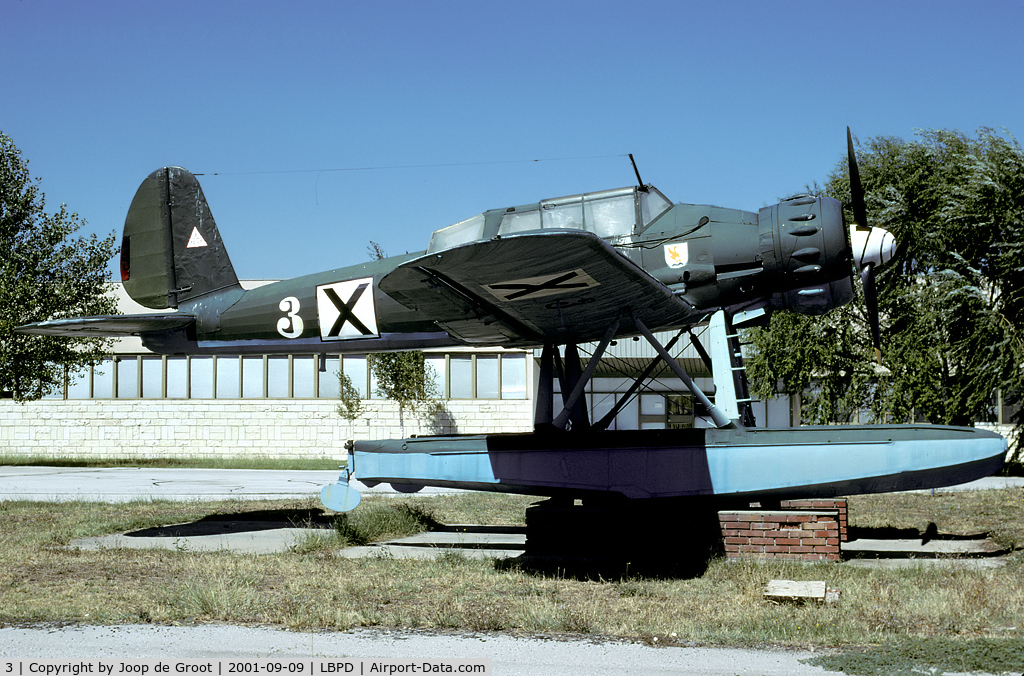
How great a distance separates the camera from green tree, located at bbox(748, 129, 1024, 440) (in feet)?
68.2

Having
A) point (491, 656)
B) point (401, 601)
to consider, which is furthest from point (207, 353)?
point (491, 656)

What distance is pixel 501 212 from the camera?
10.7m

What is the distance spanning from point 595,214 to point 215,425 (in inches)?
1018

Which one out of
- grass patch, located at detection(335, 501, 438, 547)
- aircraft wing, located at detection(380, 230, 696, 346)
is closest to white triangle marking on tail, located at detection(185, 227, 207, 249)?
grass patch, located at detection(335, 501, 438, 547)

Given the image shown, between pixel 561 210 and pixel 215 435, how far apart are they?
25646mm

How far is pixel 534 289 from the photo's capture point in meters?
8.06

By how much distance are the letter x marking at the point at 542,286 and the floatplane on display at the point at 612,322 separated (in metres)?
0.03

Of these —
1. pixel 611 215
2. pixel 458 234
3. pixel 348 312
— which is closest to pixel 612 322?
pixel 611 215

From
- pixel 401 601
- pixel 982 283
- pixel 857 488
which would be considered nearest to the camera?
pixel 401 601

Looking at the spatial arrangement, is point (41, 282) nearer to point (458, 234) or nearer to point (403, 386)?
point (403, 386)

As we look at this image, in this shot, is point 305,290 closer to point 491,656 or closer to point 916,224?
point 491,656

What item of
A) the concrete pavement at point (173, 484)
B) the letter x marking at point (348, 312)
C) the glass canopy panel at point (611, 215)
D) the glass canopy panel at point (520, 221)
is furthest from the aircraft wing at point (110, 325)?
the glass canopy panel at point (611, 215)

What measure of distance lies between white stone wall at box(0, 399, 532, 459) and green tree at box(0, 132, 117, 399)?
189 centimetres

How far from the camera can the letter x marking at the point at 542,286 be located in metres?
7.82
